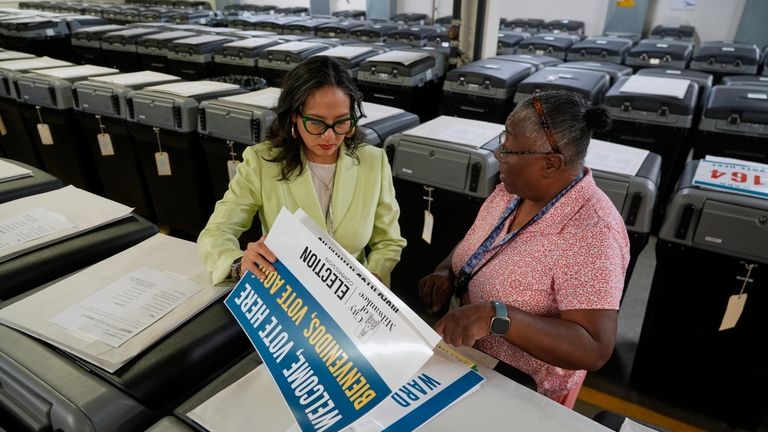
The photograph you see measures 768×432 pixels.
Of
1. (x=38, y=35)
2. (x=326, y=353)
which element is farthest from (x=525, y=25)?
(x=326, y=353)

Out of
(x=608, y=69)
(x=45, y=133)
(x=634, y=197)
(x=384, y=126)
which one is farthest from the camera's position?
(x=608, y=69)

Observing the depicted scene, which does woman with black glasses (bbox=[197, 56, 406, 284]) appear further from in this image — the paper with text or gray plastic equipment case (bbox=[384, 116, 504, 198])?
gray plastic equipment case (bbox=[384, 116, 504, 198])

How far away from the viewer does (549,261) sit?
1.20 meters

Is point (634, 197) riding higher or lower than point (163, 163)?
higher

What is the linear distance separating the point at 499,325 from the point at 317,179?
2.49 feet

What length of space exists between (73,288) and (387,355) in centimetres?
93

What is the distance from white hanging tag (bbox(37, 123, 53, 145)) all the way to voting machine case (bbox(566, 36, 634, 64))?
209 inches

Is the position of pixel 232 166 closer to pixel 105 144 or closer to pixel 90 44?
pixel 105 144

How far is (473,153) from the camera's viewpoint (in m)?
2.08

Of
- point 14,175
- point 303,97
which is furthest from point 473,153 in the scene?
point 14,175

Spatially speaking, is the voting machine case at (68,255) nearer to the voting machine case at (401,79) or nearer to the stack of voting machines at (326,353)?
the stack of voting machines at (326,353)

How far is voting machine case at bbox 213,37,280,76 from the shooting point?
4.56 m

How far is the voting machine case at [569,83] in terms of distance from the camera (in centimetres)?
333

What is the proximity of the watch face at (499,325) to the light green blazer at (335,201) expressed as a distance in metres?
0.51
